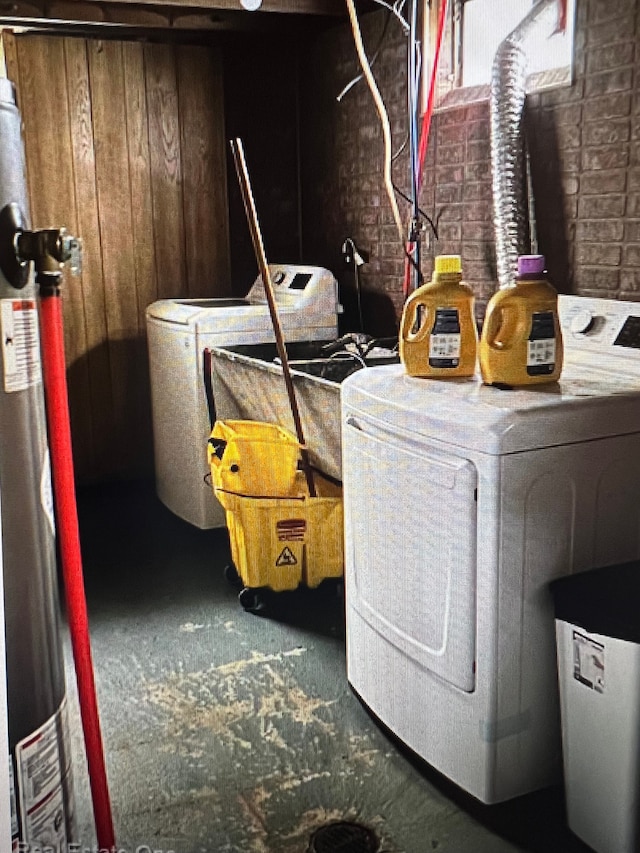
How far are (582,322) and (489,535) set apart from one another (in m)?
0.80

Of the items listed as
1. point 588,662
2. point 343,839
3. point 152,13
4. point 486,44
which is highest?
point 152,13

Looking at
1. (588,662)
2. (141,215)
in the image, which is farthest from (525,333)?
(141,215)

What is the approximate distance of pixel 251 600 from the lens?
296 centimetres

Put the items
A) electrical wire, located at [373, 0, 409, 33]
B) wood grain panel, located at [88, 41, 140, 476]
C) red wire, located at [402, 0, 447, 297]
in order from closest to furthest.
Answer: red wire, located at [402, 0, 447, 297], electrical wire, located at [373, 0, 409, 33], wood grain panel, located at [88, 41, 140, 476]

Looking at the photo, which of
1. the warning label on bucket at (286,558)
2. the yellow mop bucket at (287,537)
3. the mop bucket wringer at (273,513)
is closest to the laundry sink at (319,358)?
the mop bucket wringer at (273,513)

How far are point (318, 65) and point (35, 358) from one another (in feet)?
9.77

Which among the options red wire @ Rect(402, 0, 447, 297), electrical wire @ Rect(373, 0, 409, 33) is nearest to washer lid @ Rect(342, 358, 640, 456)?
red wire @ Rect(402, 0, 447, 297)

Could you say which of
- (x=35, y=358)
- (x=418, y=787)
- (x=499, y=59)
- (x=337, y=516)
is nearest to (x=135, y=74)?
(x=499, y=59)

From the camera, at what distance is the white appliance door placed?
1.83 metres

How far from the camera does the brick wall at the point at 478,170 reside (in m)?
2.39

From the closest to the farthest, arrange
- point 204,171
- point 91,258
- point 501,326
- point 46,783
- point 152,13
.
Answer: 1. point 46,783
2. point 501,326
3. point 152,13
4. point 91,258
5. point 204,171

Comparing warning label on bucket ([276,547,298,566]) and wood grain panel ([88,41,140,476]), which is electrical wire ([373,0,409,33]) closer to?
wood grain panel ([88,41,140,476])

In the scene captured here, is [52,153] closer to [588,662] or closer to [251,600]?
[251,600]

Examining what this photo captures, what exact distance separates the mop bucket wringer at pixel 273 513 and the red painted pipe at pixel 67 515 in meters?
1.38
